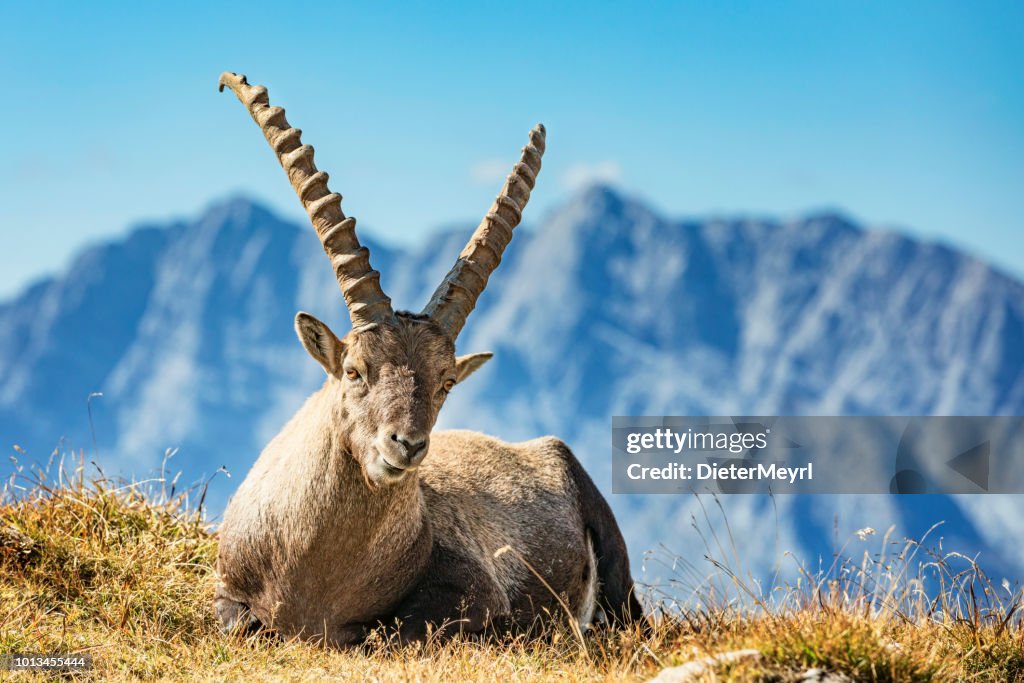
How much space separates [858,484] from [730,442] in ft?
4.54

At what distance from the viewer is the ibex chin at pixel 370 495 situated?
26.6ft

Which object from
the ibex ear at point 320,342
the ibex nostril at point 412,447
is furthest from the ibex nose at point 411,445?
the ibex ear at point 320,342

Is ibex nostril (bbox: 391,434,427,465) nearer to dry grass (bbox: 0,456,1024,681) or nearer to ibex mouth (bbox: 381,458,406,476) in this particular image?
ibex mouth (bbox: 381,458,406,476)

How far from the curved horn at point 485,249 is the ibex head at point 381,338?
0.01 meters

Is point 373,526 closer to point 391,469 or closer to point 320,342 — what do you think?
point 391,469

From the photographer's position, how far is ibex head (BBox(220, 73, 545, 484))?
785cm

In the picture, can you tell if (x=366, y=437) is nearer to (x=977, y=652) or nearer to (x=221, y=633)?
(x=221, y=633)

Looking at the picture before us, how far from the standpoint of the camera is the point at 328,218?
8.73 m

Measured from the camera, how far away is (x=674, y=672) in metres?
6.02

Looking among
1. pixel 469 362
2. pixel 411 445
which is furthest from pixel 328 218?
pixel 411 445

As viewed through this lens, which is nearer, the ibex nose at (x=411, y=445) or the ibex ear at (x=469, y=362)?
the ibex nose at (x=411, y=445)

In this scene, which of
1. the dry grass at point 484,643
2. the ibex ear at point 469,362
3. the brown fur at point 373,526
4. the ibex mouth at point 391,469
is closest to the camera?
the dry grass at point 484,643

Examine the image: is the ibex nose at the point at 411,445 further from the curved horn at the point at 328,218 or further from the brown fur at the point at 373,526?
the curved horn at the point at 328,218

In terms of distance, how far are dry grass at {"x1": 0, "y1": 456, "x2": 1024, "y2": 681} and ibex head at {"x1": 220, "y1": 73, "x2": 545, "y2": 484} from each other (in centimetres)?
156
